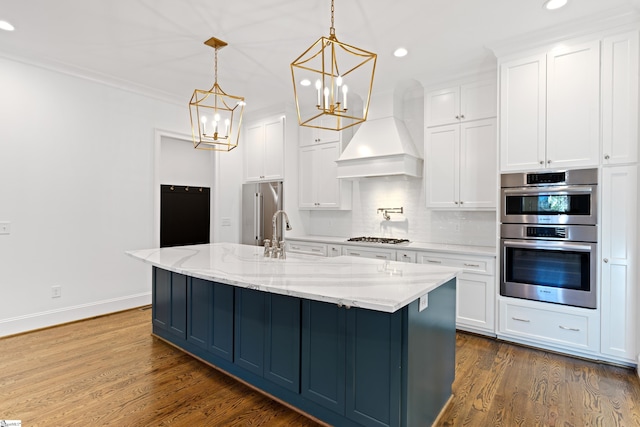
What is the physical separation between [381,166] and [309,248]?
151 centimetres

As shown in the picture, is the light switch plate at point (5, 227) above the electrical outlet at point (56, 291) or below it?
above

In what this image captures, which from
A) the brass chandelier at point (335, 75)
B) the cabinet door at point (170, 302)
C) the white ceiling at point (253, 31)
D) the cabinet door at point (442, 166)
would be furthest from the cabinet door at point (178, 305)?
the cabinet door at point (442, 166)

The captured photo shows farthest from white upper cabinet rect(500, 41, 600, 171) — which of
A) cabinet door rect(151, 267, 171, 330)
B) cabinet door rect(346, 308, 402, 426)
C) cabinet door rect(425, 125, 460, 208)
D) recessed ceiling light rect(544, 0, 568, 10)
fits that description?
→ cabinet door rect(151, 267, 171, 330)

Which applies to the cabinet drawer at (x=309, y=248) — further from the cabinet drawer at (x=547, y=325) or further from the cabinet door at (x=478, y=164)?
the cabinet drawer at (x=547, y=325)

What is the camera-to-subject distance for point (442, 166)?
3930mm

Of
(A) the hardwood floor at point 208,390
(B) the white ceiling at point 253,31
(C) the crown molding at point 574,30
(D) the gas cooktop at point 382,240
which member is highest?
(B) the white ceiling at point 253,31

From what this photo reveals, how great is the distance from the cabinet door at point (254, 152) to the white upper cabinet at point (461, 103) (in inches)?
103

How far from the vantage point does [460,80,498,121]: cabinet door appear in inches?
143

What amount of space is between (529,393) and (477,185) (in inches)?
80.4

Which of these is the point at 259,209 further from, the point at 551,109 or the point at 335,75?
the point at 551,109

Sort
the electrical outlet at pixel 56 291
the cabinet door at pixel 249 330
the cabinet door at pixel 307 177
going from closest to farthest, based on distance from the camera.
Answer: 1. the cabinet door at pixel 249 330
2. the electrical outlet at pixel 56 291
3. the cabinet door at pixel 307 177

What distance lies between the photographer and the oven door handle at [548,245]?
113 inches

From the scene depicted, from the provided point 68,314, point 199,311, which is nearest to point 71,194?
point 68,314

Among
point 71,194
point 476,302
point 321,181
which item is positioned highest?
point 321,181
